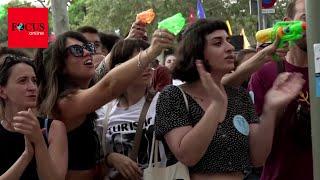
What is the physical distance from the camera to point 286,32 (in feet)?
10.3

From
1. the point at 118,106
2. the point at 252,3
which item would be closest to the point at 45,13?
the point at 118,106

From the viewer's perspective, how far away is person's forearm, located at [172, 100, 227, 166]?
2.80 meters

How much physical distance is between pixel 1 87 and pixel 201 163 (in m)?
1.27

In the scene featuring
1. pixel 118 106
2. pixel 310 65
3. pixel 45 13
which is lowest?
pixel 118 106

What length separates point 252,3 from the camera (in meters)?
17.2

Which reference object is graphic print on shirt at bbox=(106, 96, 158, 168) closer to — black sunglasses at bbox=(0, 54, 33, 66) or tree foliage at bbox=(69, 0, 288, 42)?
black sunglasses at bbox=(0, 54, 33, 66)

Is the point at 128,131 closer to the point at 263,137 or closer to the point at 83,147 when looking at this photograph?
the point at 83,147

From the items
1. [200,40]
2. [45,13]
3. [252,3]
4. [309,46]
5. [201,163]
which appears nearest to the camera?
[309,46]

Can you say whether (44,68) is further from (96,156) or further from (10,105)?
(96,156)

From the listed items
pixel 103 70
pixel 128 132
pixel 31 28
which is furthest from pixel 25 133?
pixel 31 28

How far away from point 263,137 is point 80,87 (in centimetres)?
117

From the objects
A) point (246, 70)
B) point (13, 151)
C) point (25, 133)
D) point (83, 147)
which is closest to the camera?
point (25, 133)

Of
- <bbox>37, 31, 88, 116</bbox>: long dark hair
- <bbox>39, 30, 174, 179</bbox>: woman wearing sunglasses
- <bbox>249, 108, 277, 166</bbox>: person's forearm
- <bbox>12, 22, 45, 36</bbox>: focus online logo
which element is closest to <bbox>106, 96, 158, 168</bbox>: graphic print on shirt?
<bbox>39, 30, 174, 179</bbox>: woman wearing sunglasses

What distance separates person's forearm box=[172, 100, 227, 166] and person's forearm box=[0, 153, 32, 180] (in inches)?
32.3
